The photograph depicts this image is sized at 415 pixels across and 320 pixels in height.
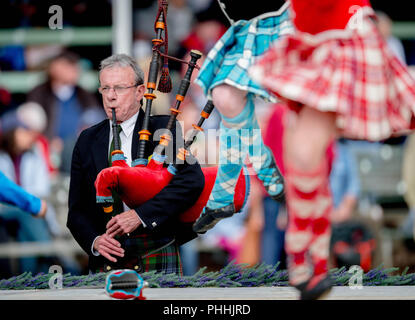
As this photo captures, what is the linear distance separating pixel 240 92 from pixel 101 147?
792 millimetres

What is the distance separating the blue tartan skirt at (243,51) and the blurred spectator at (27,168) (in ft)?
6.82

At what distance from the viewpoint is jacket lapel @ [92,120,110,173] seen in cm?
335

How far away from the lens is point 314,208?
2.40 m

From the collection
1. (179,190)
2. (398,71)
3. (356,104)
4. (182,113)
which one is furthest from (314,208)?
(182,113)

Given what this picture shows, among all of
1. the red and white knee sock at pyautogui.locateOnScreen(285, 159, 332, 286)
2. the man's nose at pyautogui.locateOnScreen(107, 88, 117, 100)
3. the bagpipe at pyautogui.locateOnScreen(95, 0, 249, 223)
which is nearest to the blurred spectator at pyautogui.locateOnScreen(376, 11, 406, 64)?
the bagpipe at pyautogui.locateOnScreen(95, 0, 249, 223)

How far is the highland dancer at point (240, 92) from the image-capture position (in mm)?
2885

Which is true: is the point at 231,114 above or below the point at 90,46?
below

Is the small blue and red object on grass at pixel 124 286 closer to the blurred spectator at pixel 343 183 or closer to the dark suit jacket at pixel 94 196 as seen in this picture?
the dark suit jacket at pixel 94 196

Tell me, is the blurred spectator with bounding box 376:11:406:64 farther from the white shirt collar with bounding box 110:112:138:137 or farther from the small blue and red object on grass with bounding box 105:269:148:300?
the small blue and red object on grass with bounding box 105:269:148:300

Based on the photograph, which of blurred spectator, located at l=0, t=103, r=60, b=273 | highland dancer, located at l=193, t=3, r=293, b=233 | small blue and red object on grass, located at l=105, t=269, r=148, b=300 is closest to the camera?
small blue and red object on grass, located at l=105, t=269, r=148, b=300

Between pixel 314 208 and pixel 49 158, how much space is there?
2676 millimetres

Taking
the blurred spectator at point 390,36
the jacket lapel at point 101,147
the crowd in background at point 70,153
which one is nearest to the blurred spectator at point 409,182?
the crowd in background at point 70,153

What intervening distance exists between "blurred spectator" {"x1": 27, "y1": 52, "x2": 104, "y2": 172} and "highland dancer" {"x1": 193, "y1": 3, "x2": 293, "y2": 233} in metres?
1.39
